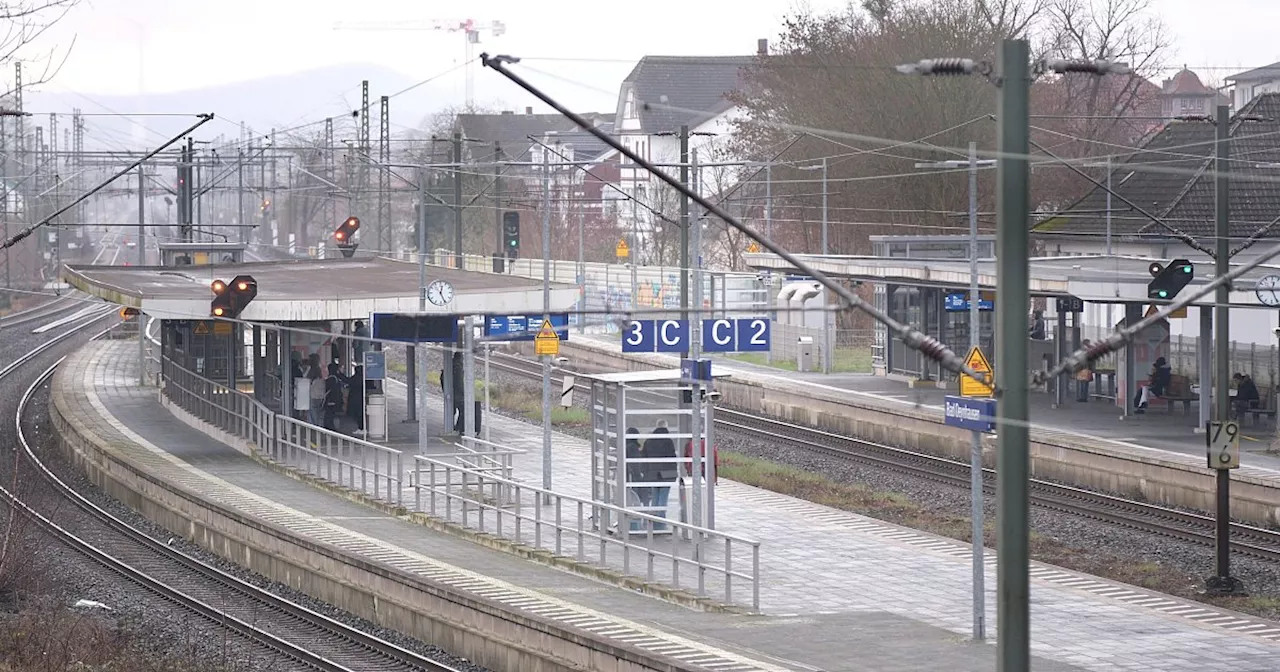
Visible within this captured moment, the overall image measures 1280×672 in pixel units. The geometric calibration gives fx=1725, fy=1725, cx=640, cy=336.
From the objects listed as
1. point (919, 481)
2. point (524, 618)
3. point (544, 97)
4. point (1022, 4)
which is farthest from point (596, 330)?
point (544, 97)

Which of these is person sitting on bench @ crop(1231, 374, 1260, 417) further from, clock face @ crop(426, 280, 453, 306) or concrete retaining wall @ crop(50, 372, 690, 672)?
concrete retaining wall @ crop(50, 372, 690, 672)

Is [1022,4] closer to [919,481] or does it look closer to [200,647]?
[919,481]

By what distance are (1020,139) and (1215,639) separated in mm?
9816

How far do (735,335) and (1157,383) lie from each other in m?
16.1

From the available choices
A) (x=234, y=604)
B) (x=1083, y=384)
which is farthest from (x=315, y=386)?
(x=1083, y=384)

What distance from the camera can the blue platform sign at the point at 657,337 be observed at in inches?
880

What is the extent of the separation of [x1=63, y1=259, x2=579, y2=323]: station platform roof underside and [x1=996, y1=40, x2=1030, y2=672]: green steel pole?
615 inches

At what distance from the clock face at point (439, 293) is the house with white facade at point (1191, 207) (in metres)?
14.9

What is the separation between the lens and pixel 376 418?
31344 millimetres

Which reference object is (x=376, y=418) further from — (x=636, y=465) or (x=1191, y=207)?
(x=1191, y=207)

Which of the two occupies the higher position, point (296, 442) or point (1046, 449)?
point (296, 442)

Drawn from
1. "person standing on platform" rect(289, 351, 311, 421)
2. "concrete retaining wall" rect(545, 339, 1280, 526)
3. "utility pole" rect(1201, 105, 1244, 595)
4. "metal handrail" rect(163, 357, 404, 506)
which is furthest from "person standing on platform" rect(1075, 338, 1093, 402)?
"utility pole" rect(1201, 105, 1244, 595)

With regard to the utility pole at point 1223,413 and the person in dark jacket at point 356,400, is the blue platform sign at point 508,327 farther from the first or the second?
the utility pole at point 1223,413

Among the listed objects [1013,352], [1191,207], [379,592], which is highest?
[1191,207]
